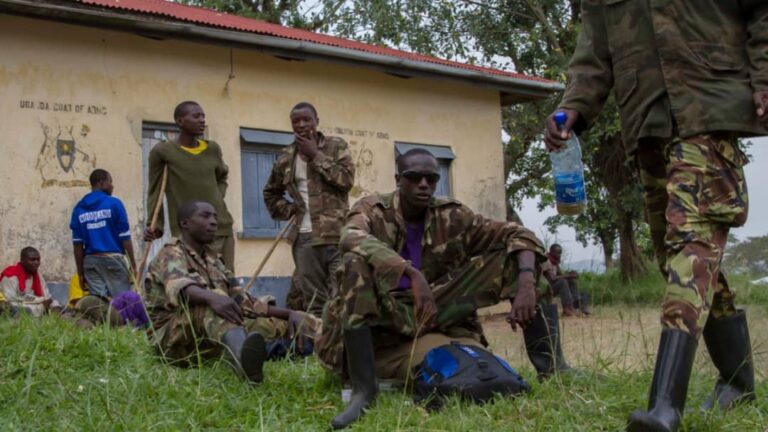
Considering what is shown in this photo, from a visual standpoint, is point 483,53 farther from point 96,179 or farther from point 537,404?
point 537,404

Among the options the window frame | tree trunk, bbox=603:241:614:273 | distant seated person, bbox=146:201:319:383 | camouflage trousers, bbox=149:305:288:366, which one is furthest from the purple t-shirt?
tree trunk, bbox=603:241:614:273

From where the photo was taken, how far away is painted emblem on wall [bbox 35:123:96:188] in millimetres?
8016

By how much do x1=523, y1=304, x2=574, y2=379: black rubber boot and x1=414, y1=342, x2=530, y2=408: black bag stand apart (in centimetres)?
20

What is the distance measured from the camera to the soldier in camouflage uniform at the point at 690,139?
106 inches

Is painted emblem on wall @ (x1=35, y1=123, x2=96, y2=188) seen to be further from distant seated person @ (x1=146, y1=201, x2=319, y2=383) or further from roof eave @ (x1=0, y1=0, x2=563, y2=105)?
distant seated person @ (x1=146, y1=201, x2=319, y2=383)

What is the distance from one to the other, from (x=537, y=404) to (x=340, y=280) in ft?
3.05

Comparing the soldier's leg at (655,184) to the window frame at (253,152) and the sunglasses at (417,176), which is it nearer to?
the sunglasses at (417,176)

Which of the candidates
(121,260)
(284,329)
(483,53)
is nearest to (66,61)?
(121,260)

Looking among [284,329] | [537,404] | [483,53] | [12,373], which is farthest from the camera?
[483,53]

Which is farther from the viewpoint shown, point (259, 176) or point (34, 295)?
point (259, 176)

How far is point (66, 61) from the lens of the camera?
8250mm

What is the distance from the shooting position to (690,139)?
9.43 feet

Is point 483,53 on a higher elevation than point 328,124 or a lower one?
higher

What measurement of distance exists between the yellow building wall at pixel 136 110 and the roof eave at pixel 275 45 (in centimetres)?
33
